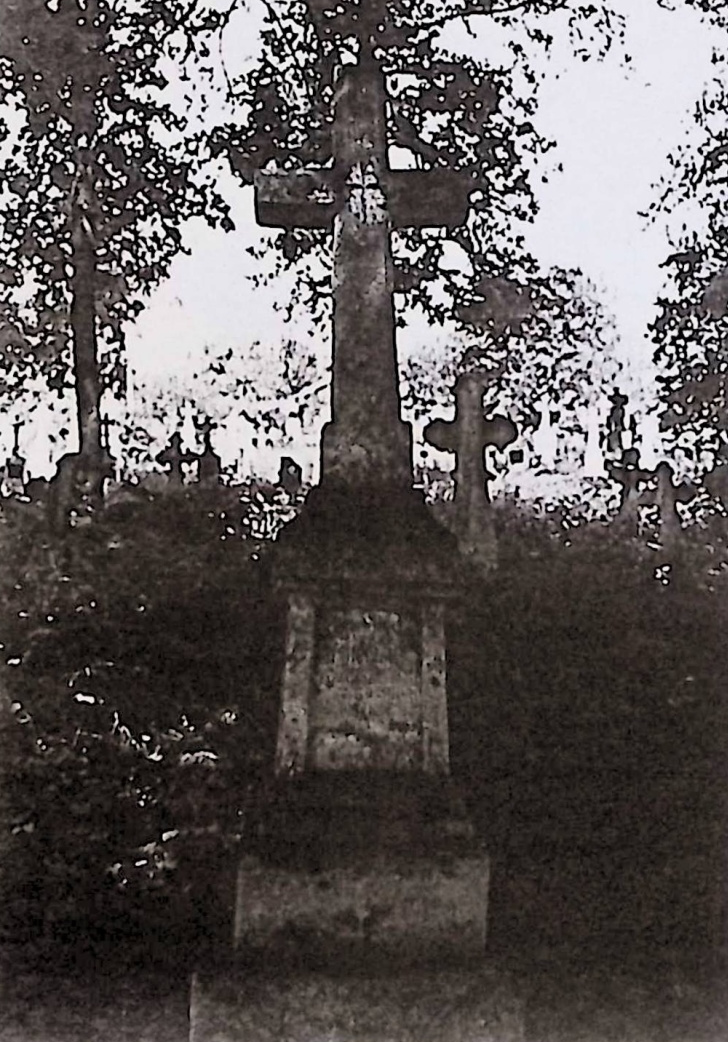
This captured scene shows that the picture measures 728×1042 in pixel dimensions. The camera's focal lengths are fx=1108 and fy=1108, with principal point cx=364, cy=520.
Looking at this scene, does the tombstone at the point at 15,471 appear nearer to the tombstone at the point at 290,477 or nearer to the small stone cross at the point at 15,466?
the small stone cross at the point at 15,466

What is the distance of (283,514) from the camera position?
142 centimetres

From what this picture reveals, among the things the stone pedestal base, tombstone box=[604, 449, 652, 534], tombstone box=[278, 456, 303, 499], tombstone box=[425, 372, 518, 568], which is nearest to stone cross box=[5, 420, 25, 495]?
tombstone box=[278, 456, 303, 499]

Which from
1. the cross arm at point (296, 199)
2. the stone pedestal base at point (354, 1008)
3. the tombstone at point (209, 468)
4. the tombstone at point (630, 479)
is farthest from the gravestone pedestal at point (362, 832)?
the cross arm at point (296, 199)

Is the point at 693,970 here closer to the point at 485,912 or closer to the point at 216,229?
the point at 485,912

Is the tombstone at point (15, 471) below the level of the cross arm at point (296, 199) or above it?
below

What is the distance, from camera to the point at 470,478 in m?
1.46

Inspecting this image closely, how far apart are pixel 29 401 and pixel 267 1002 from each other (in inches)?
31.1

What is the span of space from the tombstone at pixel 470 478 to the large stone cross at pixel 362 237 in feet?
0.18

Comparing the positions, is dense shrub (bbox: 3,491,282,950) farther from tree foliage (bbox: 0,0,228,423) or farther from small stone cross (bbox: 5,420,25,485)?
tree foliage (bbox: 0,0,228,423)

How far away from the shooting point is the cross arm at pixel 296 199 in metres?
1.44

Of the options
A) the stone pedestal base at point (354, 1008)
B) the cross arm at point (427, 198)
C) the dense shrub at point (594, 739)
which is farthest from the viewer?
the cross arm at point (427, 198)

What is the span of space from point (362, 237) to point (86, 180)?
38cm

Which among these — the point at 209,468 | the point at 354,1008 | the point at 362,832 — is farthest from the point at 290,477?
the point at 354,1008

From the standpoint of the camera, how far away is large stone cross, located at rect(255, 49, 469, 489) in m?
1.43
